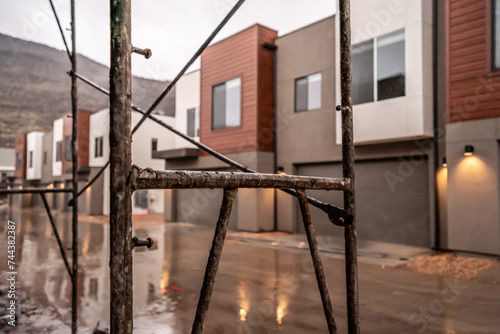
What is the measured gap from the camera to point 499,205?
9.04 meters

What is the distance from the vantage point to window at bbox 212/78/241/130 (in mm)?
16641

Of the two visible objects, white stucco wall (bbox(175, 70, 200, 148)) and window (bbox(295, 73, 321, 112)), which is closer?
window (bbox(295, 73, 321, 112))

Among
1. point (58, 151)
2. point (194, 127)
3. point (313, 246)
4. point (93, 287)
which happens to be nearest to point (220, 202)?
point (194, 127)

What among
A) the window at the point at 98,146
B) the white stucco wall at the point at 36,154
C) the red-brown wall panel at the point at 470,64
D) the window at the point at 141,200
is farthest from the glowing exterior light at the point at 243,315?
the white stucco wall at the point at 36,154

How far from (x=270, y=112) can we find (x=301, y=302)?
35.5ft

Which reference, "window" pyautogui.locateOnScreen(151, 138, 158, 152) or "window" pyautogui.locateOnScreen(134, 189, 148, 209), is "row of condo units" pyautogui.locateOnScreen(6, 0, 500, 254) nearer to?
"window" pyautogui.locateOnScreen(151, 138, 158, 152)

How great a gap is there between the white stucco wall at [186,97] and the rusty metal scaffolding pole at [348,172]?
18724mm

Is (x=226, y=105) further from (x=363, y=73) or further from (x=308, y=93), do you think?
(x=363, y=73)

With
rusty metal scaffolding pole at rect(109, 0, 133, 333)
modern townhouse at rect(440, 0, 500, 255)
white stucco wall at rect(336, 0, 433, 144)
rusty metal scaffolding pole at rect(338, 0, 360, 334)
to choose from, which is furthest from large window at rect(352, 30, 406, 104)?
rusty metal scaffolding pole at rect(109, 0, 133, 333)

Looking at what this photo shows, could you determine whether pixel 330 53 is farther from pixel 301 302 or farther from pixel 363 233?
pixel 301 302

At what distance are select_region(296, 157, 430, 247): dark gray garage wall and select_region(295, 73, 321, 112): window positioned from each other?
2590 mm

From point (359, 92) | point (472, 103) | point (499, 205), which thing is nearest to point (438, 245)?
point (499, 205)

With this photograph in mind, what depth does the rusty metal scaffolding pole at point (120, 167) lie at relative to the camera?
143 centimetres

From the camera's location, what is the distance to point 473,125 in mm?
9609
